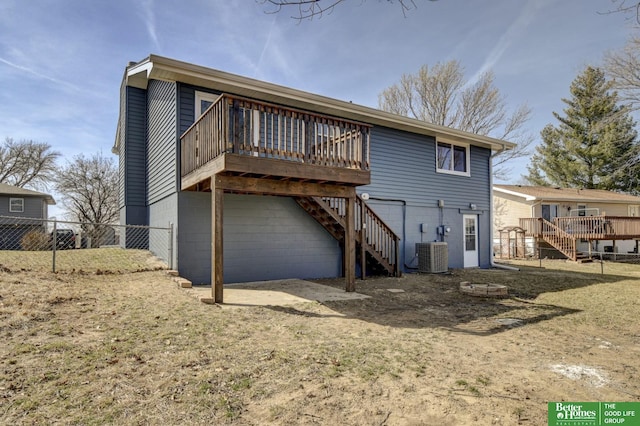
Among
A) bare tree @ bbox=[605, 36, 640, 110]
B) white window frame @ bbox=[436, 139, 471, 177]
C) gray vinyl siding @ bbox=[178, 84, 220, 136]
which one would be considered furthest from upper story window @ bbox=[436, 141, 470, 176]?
gray vinyl siding @ bbox=[178, 84, 220, 136]

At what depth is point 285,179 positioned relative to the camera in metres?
6.52

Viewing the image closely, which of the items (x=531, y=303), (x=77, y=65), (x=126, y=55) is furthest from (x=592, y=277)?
(x=77, y=65)

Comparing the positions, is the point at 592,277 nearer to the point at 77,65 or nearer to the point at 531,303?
the point at 531,303

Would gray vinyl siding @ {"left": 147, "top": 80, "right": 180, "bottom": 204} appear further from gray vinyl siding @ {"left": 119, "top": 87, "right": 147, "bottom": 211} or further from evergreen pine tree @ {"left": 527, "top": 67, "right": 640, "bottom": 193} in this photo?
evergreen pine tree @ {"left": 527, "top": 67, "right": 640, "bottom": 193}

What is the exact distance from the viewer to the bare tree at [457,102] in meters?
21.8

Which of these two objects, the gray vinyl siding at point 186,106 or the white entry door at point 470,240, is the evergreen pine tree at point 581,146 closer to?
the white entry door at point 470,240

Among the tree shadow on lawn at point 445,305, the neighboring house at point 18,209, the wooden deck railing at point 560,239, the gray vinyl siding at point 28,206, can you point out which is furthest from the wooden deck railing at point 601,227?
the gray vinyl siding at point 28,206

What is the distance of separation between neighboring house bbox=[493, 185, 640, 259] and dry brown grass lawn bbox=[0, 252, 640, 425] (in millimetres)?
13443

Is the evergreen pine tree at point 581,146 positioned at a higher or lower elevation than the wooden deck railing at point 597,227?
higher

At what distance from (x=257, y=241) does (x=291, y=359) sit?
508 cm

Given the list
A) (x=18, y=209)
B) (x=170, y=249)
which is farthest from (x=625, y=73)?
(x=18, y=209)

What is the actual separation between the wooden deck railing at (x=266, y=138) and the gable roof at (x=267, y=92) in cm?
120

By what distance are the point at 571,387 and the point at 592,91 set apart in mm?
34239

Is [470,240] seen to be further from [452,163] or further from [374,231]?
[374,231]
